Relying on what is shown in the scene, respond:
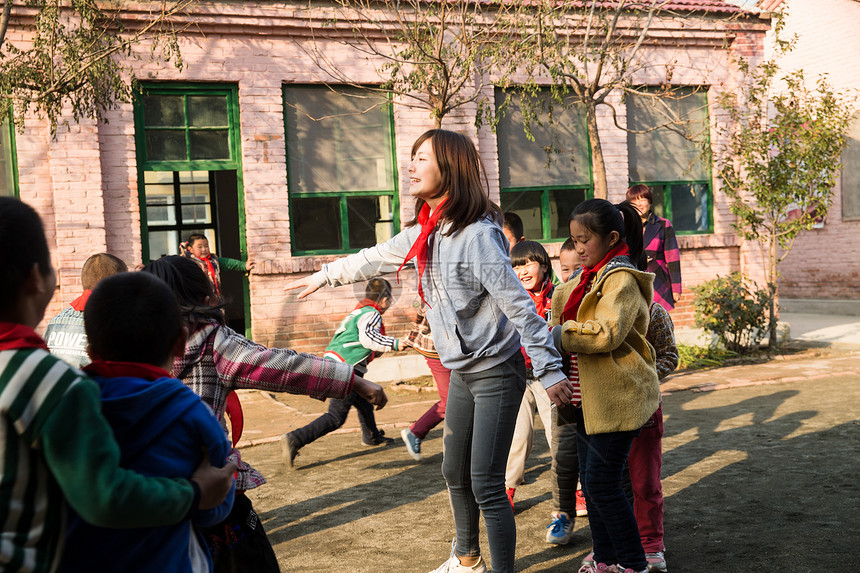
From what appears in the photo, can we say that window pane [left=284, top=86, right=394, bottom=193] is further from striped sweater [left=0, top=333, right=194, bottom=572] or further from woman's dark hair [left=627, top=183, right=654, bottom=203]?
striped sweater [left=0, top=333, right=194, bottom=572]

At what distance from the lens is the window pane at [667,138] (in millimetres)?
12672

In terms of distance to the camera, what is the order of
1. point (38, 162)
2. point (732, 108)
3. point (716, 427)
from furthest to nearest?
point (732, 108) → point (38, 162) → point (716, 427)

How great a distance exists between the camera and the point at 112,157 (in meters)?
9.93

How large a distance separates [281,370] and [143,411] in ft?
3.31

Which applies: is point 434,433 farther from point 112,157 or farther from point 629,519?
point 112,157

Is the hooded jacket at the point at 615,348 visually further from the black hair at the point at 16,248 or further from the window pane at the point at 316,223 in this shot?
the window pane at the point at 316,223

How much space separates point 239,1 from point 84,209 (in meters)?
3.30

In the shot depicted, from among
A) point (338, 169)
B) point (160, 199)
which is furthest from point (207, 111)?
point (160, 199)

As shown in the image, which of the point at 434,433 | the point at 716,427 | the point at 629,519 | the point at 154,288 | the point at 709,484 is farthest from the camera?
the point at 434,433

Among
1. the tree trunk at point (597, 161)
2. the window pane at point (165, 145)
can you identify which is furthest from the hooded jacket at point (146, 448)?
the tree trunk at point (597, 161)

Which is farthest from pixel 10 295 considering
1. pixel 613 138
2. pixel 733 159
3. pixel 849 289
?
pixel 849 289

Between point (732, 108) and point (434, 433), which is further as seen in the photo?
point (732, 108)

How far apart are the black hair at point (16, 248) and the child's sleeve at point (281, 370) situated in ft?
3.72

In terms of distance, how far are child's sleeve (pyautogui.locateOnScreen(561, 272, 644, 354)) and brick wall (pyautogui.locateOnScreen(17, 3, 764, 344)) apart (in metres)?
5.65
